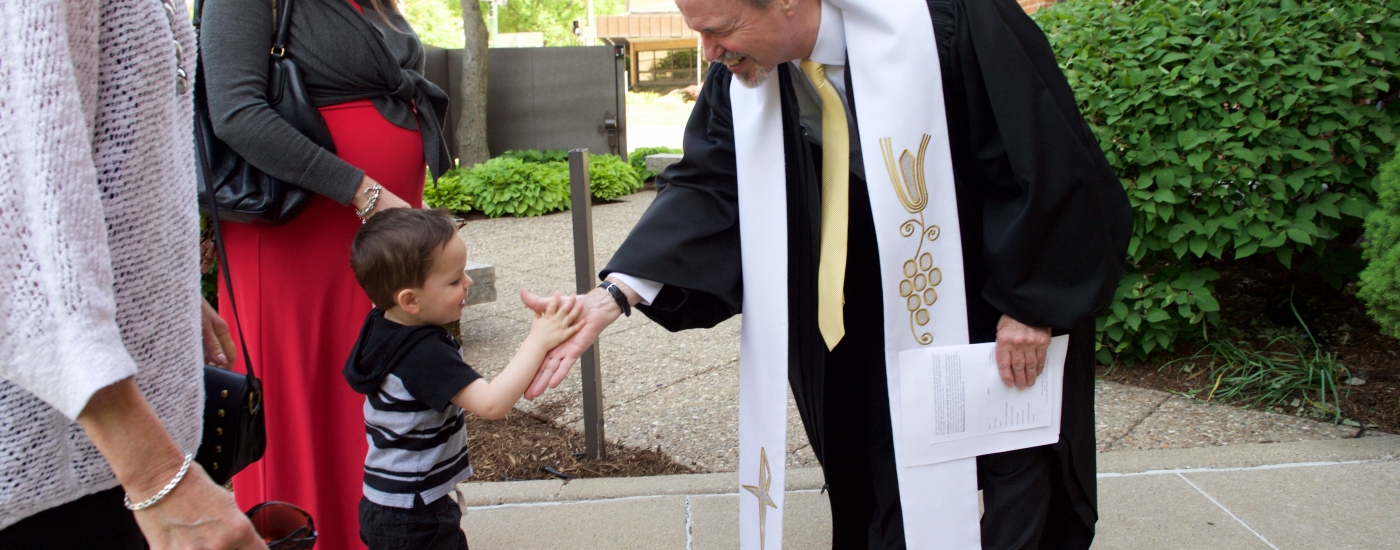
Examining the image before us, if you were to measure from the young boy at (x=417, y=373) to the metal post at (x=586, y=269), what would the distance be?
118cm

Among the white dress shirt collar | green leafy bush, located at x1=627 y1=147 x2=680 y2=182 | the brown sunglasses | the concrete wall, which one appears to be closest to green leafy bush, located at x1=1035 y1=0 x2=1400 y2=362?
the white dress shirt collar

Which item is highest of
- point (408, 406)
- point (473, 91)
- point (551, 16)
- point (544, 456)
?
point (551, 16)

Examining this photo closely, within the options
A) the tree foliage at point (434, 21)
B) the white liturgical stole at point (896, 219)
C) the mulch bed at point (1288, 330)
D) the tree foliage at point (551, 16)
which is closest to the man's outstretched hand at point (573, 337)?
the white liturgical stole at point (896, 219)

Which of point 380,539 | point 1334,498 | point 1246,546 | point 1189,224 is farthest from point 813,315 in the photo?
point 1189,224

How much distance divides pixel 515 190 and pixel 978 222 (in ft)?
29.4

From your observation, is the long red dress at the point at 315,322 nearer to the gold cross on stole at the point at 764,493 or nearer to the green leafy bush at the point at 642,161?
the gold cross on stole at the point at 764,493

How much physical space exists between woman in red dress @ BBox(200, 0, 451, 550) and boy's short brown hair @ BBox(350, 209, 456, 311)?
11.5 inches

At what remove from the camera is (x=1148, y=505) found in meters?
3.29

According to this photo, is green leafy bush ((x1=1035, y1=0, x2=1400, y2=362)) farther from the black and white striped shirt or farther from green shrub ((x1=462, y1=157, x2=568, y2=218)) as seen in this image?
green shrub ((x1=462, y1=157, x2=568, y2=218))

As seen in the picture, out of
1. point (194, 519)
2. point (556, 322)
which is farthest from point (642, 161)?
point (194, 519)

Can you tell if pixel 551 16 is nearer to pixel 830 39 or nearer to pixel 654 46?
pixel 654 46

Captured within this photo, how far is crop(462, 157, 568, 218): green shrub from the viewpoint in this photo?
10.8 meters

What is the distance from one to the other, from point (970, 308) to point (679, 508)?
151cm

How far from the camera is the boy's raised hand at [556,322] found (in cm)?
228
